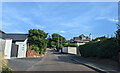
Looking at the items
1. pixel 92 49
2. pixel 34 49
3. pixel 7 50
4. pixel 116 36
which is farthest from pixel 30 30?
pixel 116 36

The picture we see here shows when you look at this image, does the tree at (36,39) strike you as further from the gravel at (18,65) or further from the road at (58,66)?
the gravel at (18,65)

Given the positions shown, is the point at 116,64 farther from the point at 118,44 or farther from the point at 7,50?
the point at 7,50

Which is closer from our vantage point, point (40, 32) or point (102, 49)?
point (102, 49)

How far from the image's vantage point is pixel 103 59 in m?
12.1

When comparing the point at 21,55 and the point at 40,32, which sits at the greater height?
the point at 40,32

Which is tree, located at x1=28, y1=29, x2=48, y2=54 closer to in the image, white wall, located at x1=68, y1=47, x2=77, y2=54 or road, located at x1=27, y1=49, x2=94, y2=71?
road, located at x1=27, y1=49, x2=94, y2=71

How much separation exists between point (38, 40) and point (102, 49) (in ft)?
49.0

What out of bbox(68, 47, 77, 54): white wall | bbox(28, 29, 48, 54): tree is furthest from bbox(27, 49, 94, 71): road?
bbox(68, 47, 77, 54): white wall

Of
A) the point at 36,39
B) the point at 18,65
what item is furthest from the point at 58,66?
the point at 36,39

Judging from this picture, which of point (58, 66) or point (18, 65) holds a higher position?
point (18, 65)

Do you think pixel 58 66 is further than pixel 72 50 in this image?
No

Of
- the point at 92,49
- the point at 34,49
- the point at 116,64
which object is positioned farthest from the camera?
the point at 34,49

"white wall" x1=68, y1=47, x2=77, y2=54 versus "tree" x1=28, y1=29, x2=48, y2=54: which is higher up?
"tree" x1=28, y1=29, x2=48, y2=54

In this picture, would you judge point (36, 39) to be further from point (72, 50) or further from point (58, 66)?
point (72, 50)
